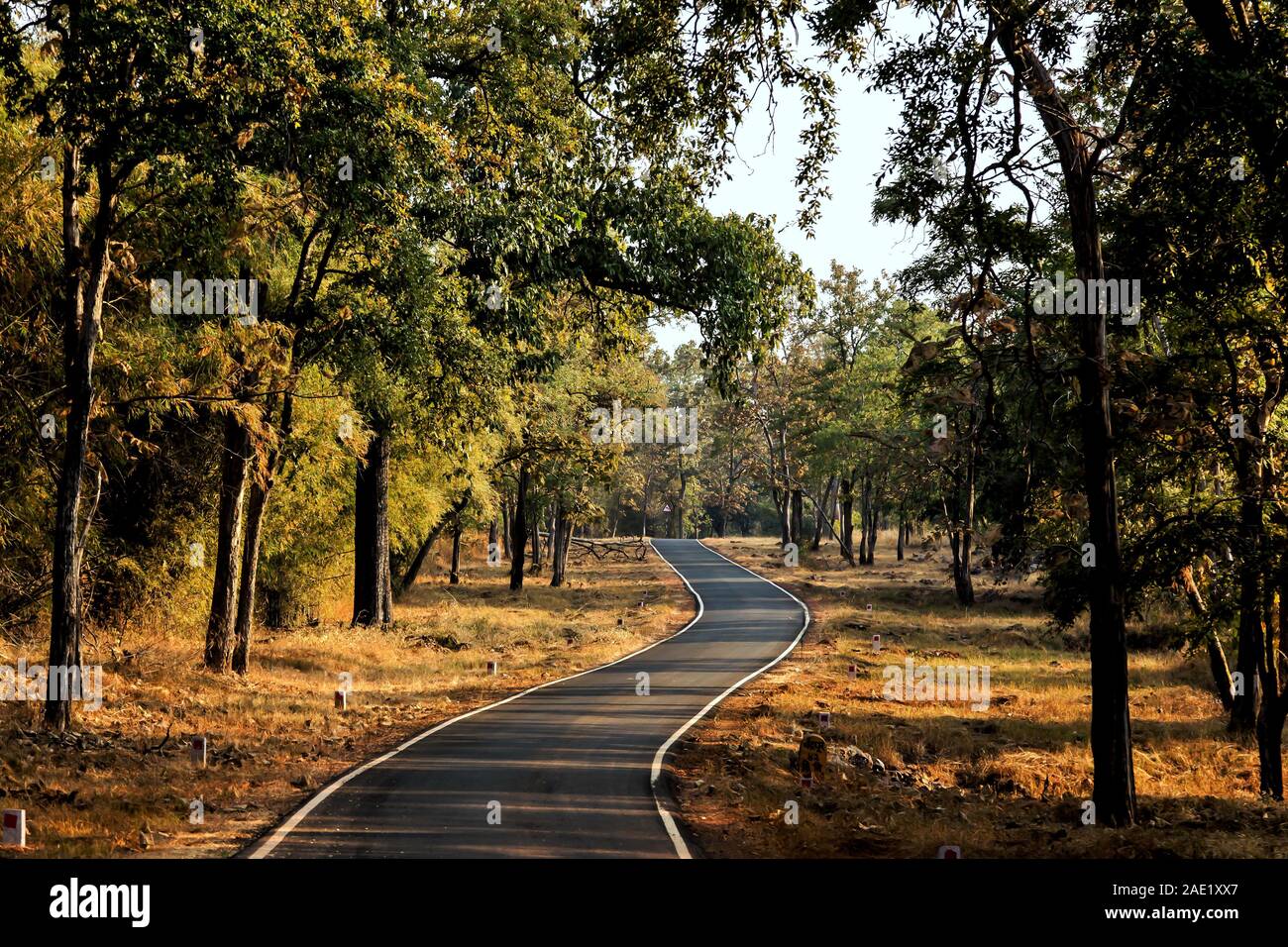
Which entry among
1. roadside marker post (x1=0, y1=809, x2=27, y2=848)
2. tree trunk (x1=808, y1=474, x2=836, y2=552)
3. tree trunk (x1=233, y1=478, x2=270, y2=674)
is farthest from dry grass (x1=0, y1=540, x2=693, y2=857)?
tree trunk (x1=808, y1=474, x2=836, y2=552)

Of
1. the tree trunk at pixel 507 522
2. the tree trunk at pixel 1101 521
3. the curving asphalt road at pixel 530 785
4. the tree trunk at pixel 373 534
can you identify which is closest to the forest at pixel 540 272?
the tree trunk at pixel 1101 521

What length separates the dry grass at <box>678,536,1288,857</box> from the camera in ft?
34.7

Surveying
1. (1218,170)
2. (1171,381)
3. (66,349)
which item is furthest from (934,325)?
(66,349)

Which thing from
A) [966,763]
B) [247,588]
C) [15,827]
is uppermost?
[247,588]

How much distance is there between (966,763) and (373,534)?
56.3 ft

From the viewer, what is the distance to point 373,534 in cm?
2738

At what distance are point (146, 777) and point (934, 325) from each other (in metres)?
53.4

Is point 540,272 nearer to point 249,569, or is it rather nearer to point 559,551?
point 249,569

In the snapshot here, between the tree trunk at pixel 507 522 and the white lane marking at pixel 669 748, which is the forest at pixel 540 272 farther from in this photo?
the tree trunk at pixel 507 522

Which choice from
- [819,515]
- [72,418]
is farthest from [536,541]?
[72,418]

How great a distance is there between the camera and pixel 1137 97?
35.0 ft

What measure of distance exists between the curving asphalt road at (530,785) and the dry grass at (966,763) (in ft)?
2.43

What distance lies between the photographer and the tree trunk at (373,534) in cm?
2706

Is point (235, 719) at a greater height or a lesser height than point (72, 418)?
lesser
